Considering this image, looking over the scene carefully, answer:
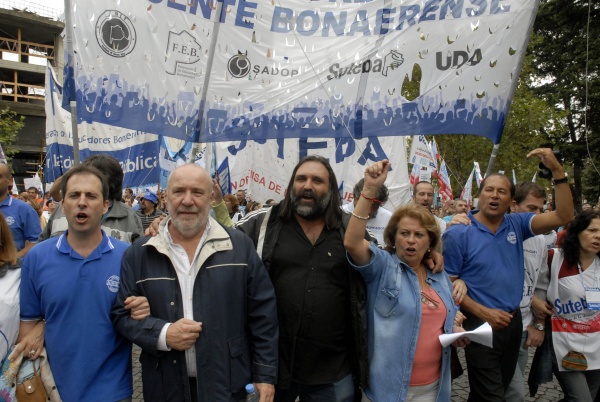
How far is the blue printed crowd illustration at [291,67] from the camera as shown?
373cm

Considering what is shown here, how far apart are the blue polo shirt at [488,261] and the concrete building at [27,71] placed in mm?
36835

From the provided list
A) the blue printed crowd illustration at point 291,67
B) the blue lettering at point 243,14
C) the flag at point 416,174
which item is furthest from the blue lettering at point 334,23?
the flag at point 416,174

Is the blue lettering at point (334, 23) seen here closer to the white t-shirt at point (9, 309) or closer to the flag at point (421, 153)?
the white t-shirt at point (9, 309)

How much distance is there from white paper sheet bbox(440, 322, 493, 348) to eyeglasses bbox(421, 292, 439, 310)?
0.16 metres

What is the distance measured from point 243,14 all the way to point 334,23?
2.59ft

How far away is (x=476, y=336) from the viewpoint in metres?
2.60

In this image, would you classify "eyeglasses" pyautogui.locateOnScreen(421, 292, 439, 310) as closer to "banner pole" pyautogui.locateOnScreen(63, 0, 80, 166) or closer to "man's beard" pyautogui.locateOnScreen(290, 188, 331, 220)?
"man's beard" pyautogui.locateOnScreen(290, 188, 331, 220)

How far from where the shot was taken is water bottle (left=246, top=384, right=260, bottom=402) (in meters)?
2.33

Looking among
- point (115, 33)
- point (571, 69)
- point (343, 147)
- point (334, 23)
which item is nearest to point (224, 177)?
point (343, 147)

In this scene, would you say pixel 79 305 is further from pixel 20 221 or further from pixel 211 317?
pixel 20 221

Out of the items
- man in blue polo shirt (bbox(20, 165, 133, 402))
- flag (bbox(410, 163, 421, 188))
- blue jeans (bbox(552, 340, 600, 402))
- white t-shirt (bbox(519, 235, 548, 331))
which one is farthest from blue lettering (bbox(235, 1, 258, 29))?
flag (bbox(410, 163, 421, 188))

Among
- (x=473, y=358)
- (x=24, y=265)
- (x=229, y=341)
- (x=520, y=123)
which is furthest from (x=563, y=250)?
(x=520, y=123)

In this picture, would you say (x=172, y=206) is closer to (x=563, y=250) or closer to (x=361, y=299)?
(x=361, y=299)

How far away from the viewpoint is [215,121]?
4.02 m
